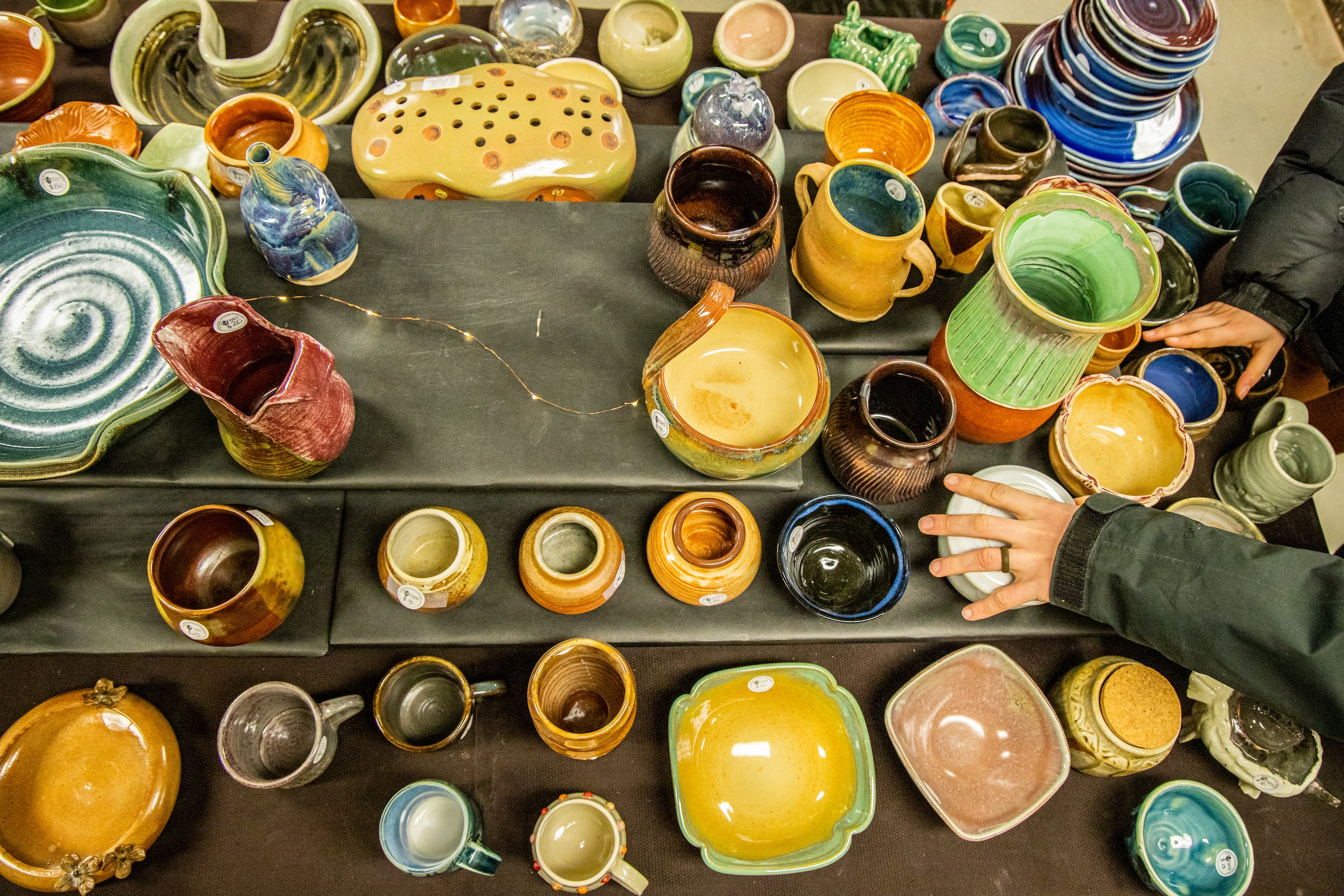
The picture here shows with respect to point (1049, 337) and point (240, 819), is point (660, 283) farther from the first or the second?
point (240, 819)

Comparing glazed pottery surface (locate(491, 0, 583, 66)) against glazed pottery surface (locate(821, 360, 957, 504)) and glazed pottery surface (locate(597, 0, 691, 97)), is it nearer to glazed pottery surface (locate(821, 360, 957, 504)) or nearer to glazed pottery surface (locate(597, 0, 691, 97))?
glazed pottery surface (locate(597, 0, 691, 97))

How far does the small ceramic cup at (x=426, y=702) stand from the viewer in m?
1.12

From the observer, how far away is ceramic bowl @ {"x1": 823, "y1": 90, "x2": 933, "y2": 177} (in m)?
1.36

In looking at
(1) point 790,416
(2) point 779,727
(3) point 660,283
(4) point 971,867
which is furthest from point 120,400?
(4) point 971,867

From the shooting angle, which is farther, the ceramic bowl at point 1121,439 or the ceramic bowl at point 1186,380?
the ceramic bowl at point 1186,380

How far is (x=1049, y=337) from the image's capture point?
3.34 ft

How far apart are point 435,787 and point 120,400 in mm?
736

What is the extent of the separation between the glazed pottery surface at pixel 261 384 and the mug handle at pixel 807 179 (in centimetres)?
82

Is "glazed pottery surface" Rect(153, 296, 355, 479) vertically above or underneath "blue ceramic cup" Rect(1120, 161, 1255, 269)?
underneath

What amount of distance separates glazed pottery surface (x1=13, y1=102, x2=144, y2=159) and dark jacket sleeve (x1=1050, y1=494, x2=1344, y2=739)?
179 centimetres

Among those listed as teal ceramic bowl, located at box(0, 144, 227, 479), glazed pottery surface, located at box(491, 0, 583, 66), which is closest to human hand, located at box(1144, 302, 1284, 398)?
glazed pottery surface, located at box(491, 0, 583, 66)

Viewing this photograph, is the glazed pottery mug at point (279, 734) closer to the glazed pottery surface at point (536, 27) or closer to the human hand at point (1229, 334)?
the glazed pottery surface at point (536, 27)

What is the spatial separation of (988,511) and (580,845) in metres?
0.85

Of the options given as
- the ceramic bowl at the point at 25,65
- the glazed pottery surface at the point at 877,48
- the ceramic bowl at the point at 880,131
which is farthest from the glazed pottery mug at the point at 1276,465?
the ceramic bowl at the point at 25,65
